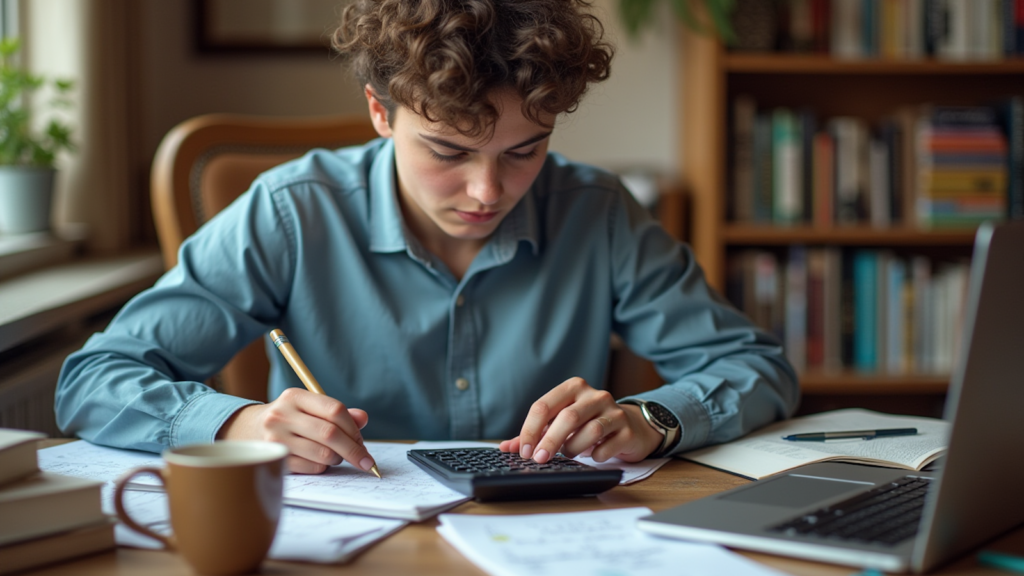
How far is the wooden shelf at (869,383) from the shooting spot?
2412 millimetres

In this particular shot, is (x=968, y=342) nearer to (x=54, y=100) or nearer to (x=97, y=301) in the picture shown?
(x=97, y=301)

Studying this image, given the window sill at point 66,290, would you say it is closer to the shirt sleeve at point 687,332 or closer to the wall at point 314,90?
the wall at point 314,90

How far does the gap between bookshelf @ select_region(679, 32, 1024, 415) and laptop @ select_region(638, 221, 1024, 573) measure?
5.48 ft

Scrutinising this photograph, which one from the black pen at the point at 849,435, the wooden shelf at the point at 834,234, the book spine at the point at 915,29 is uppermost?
the book spine at the point at 915,29

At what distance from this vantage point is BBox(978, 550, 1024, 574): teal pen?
2.18 ft

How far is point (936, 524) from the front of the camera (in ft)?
2.10

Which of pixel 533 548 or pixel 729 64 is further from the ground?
pixel 729 64

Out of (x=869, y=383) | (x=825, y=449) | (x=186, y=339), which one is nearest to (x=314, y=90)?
(x=186, y=339)

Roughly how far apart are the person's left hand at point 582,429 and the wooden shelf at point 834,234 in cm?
155

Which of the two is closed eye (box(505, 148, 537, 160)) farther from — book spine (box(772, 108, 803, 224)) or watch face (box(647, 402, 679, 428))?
book spine (box(772, 108, 803, 224))

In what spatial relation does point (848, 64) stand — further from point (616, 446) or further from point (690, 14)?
point (616, 446)

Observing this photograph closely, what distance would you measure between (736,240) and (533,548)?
188 cm

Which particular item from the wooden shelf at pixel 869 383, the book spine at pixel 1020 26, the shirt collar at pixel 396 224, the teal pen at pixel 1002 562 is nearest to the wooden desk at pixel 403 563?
the teal pen at pixel 1002 562

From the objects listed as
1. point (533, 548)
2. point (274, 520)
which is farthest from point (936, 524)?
point (274, 520)
